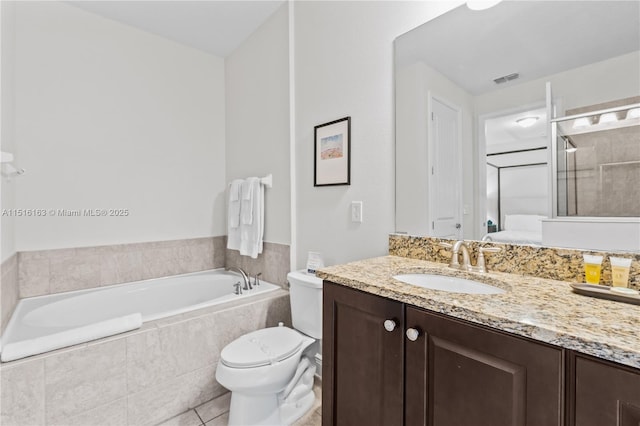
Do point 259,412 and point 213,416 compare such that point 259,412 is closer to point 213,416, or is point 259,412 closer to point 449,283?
point 213,416

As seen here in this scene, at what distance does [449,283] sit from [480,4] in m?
1.18

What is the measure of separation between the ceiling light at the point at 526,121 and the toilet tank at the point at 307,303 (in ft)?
4.04

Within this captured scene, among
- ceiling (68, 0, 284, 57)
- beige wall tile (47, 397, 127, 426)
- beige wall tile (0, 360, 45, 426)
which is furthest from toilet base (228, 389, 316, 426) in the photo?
ceiling (68, 0, 284, 57)

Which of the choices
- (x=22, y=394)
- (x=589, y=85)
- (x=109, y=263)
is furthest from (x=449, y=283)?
(x=109, y=263)

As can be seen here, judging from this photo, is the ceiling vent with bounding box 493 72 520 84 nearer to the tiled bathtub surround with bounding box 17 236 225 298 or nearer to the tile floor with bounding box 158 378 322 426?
the tile floor with bounding box 158 378 322 426

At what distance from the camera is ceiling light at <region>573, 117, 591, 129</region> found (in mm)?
951

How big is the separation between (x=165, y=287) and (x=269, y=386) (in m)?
1.51

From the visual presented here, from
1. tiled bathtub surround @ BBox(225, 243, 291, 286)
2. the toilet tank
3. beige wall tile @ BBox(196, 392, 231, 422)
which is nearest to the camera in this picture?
beige wall tile @ BBox(196, 392, 231, 422)

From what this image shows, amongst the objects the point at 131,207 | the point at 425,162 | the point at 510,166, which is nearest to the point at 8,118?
the point at 131,207

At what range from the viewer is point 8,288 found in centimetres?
168

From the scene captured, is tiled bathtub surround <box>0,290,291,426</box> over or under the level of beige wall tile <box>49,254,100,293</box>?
under

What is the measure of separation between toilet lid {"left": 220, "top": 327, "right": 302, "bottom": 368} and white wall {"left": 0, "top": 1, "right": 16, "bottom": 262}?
138 cm

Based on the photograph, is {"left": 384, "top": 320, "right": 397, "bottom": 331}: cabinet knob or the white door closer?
{"left": 384, "top": 320, "right": 397, "bottom": 331}: cabinet knob

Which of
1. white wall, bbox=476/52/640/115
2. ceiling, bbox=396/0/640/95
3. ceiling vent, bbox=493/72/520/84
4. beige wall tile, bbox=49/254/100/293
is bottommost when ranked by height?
beige wall tile, bbox=49/254/100/293
